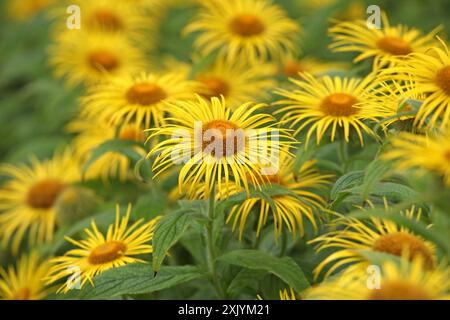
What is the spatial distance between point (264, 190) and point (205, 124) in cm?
26

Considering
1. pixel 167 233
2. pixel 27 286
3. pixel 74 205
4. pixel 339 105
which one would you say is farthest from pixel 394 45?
pixel 27 286

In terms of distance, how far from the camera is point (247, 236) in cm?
220

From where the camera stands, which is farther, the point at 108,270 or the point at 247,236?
the point at 247,236

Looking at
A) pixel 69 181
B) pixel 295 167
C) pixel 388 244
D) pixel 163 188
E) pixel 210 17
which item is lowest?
pixel 388 244

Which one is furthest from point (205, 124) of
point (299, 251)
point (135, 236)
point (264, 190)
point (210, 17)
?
point (210, 17)

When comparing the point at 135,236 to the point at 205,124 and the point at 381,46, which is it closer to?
the point at 205,124

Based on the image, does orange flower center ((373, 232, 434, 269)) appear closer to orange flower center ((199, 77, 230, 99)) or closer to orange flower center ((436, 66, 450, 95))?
orange flower center ((436, 66, 450, 95))

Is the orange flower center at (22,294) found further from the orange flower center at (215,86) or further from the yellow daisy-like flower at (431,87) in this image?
the yellow daisy-like flower at (431,87)

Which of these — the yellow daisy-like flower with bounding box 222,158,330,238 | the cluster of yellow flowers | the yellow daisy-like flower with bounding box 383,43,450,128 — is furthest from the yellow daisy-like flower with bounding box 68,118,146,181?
the yellow daisy-like flower with bounding box 383,43,450,128

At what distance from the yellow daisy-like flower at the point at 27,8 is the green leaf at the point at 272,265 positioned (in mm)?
3405

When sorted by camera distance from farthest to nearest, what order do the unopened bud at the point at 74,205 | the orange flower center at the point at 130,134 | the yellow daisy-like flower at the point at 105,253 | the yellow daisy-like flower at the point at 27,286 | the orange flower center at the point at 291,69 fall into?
the orange flower center at the point at 291,69 → the unopened bud at the point at 74,205 → the orange flower center at the point at 130,134 → the yellow daisy-like flower at the point at 27,286 → the yellow daisy-like flower at the point at 105,253

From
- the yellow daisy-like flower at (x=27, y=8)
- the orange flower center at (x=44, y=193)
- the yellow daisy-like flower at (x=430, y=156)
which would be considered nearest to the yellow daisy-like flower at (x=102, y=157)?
the orange flower center at (x=44, y=193)

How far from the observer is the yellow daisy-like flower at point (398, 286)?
1350mm

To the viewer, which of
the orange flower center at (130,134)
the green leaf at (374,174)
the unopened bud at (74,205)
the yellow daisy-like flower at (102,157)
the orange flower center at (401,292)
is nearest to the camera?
the orange flower center at (401,292)
